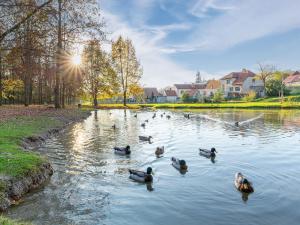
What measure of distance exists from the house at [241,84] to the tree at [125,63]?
52.9 metres

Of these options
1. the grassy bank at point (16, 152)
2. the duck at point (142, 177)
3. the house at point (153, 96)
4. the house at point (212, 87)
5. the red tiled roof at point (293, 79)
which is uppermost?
the red tiled roof at point (293, 79)

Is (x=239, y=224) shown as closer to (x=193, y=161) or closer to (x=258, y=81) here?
(x=193, y=161)

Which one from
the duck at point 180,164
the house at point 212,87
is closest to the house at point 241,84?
the house at point 212,87

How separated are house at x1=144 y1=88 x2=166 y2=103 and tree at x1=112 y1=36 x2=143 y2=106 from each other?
59.5 metres

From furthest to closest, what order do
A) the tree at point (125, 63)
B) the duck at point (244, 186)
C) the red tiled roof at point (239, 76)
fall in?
the red tiled roof at point (239, 76) < the tree at point (125, 63) < the duck at point (244, 186)

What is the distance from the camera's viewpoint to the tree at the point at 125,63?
94.1m

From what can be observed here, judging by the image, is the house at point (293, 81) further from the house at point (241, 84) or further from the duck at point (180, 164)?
the duck at point (180, 164)

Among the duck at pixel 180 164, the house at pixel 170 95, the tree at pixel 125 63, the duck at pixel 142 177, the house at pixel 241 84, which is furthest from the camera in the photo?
the house at pixel 170 95

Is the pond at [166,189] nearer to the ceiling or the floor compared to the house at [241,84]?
nearer to the floor

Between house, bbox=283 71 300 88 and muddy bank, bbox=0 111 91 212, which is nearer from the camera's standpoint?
muddy bank, bbox=0 111 91 212

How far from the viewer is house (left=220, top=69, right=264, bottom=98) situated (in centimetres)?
13875

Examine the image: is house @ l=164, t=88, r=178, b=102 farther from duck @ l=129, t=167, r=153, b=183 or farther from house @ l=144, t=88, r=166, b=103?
duck @ l=129, t=167, r=153, b=183

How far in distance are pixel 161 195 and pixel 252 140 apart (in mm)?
17569

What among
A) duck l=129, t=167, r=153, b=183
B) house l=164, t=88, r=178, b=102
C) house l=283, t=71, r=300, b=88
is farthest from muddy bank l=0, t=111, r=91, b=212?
house l=164, t=88, r=178, b=102
